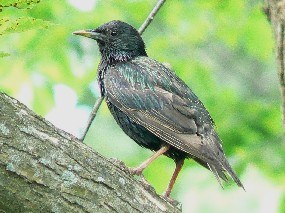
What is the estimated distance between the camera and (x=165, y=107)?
531cm

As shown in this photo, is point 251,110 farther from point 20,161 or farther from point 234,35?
point 20,161

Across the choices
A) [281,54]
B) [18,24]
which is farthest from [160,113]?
[18,24]

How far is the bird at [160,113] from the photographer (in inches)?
193

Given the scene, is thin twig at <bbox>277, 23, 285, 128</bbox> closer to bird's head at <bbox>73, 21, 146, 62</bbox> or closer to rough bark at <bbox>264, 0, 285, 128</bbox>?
rough bark at <bbox>264, 0, 285, 128</bbox>

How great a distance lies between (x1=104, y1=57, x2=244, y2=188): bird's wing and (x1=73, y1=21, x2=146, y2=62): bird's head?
0.25 m

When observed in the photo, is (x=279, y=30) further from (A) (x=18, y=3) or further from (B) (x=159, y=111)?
(A) (x=18, y=3)

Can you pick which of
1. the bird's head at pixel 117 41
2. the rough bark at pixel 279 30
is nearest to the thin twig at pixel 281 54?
Answer: the rough bark at pixel 279 30

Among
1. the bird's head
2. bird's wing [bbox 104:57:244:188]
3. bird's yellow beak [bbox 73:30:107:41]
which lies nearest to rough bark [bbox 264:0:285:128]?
bird's wing [bbox 104:57:244:188]

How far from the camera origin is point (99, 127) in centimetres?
1324

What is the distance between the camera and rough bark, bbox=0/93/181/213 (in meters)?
3.20

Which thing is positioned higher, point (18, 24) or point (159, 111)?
point (18, 24)

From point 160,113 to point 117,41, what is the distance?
4.12 feet

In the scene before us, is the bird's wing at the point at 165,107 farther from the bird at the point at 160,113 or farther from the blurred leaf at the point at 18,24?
the blurred leaf at the point at 18,24

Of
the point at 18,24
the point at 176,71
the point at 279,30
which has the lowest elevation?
the point at 176,71
